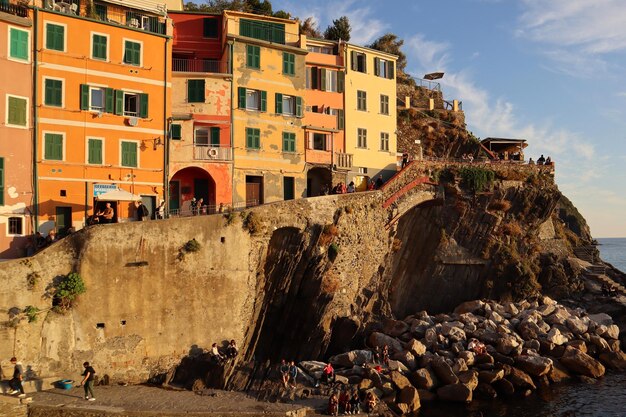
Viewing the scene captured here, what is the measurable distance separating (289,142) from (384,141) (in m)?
10.7

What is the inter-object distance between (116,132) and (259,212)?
10133mm

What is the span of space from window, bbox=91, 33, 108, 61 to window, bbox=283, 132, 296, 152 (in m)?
13.7

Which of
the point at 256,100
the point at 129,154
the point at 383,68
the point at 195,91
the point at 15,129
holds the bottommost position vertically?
the point at 129,154

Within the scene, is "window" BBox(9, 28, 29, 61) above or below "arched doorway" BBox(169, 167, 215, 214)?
above

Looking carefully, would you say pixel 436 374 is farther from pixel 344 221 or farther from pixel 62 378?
pixel 62 378

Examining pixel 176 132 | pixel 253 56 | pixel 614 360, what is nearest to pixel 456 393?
pixel 614 360

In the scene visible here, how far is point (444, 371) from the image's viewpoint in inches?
1307

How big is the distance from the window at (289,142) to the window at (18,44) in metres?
17.7

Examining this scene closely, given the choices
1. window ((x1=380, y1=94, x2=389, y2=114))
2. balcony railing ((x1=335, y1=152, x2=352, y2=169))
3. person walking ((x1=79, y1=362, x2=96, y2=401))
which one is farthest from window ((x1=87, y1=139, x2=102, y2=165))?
window ((x1=380, y1=94, x2=389, y2=114))

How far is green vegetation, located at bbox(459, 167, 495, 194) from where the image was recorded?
155 feet

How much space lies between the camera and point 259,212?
3388 centimetres

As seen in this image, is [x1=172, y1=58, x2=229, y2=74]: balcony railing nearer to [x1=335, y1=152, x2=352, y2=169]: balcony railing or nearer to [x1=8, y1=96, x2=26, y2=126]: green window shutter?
[x1=335, y1=152, x2=352, y2=169]: balcony railing

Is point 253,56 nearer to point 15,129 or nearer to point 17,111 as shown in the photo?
point 17,111

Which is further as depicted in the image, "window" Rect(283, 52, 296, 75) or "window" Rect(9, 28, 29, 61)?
"window" Rect(283, 52, 296, 75)
